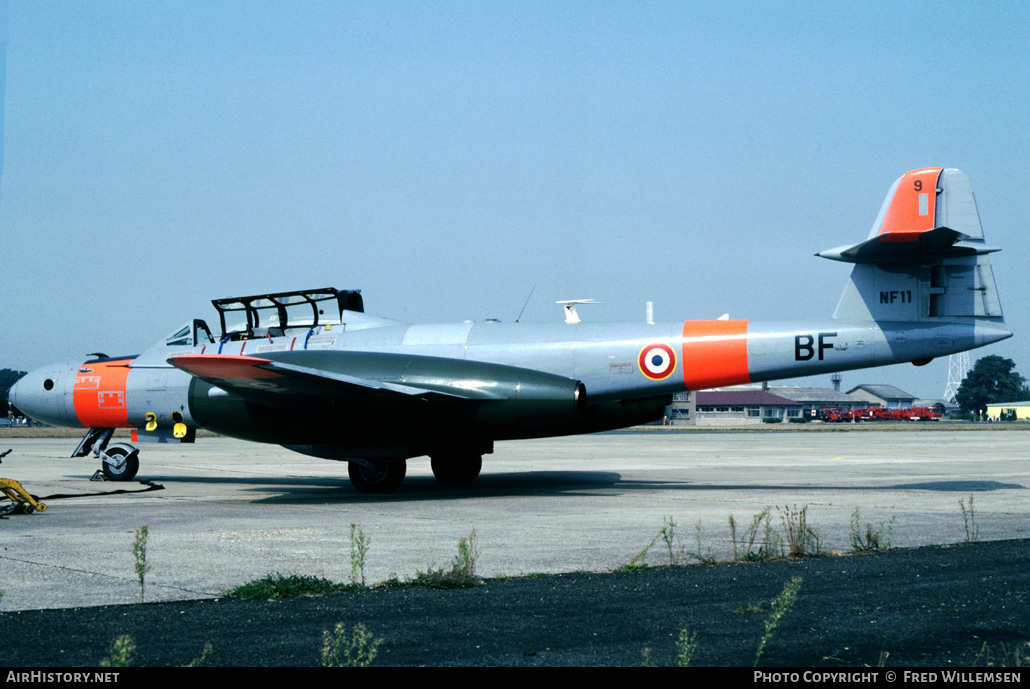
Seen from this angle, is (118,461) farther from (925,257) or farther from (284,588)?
(925,257)

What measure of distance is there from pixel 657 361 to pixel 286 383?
5.92 metres

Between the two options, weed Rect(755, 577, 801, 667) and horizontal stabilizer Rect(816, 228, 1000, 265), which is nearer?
weed Rect(755, 577, 801, 667)

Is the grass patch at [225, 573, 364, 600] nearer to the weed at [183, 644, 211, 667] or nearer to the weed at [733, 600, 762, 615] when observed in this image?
the weed at [183, 644, 211, 667]

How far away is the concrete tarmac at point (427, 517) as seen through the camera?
7984 millimetres

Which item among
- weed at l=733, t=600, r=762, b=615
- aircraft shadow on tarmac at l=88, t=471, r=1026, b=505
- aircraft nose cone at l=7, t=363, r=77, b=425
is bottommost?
aircraft shadow on tarmac at l=88, t=471, r=1026, b=505

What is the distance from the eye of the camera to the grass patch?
265 inches

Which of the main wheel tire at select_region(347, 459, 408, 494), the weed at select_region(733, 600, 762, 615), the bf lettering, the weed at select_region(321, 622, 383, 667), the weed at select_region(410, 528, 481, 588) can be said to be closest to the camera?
the weed at select_region(321, 622, 383, 667)

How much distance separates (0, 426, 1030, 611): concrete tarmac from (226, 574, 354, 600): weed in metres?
0.23

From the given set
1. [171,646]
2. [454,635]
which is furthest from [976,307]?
[171,646]

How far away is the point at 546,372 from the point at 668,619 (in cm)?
985

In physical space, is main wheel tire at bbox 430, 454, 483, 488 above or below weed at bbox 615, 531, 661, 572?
below

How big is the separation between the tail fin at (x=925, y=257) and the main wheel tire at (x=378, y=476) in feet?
25.3

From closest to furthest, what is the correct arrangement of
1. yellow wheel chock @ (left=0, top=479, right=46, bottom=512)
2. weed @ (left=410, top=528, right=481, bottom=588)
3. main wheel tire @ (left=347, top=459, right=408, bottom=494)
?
1. weed @ (left=410, top=528, right=481, bottom=588)
2. yellow wheel chock @ (left=0, top=479, right=46, bottom=512)
3. main wheel tire @ (left=347, top=459, right=408, bottom=494)

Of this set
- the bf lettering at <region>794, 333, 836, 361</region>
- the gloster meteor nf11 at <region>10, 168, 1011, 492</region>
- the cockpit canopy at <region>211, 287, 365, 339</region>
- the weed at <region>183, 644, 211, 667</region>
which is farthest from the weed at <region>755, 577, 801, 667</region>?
the cockpit canopy at <region>211, 287, 365, 339</region>
